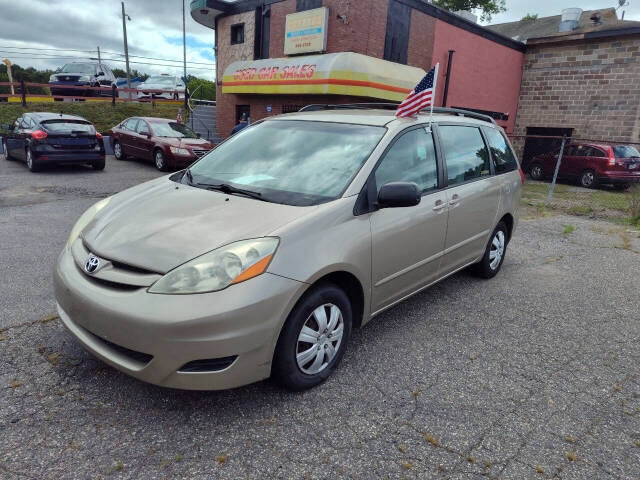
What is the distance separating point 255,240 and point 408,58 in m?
15.2

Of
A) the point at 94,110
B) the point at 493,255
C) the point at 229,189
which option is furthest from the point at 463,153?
the point at 94,110

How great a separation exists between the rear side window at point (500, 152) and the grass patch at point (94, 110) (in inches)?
716

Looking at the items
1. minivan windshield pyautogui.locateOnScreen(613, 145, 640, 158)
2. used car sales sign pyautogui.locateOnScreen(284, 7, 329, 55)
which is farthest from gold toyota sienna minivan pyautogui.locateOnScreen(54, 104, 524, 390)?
minivan windshield pyautogui.locateOnScreen(613, 145, 640, 158)

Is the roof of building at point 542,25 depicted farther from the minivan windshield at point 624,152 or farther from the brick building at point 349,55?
the minivan windshield at point 624,152

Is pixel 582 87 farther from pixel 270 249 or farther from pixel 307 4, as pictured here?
pixel 270 249

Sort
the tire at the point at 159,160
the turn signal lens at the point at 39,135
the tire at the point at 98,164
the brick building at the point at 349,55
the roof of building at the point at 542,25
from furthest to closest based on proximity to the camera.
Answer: the roof of building at the point at 542,25 < the brick building at the point at 349,55 < the tire at the point at 159,160 < the tire at the point at 98,164 < the turn signal lens at the point at 39,135

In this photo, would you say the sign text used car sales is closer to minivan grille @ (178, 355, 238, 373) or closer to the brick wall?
the brick wall

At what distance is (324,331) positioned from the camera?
287cm

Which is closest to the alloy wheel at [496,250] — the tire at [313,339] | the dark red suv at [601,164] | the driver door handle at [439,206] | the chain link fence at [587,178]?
the driver door handle at [439,206]

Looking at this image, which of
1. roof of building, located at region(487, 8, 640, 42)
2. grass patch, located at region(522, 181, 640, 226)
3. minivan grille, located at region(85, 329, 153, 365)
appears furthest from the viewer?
roof of building, located at region(487, 8, 640, 42)

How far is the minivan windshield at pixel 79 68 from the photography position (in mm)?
23953

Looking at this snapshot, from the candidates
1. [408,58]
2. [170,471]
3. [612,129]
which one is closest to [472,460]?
[170,471]

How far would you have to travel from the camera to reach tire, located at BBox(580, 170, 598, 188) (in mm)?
A: 15406

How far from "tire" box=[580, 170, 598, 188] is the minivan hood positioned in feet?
51.5
